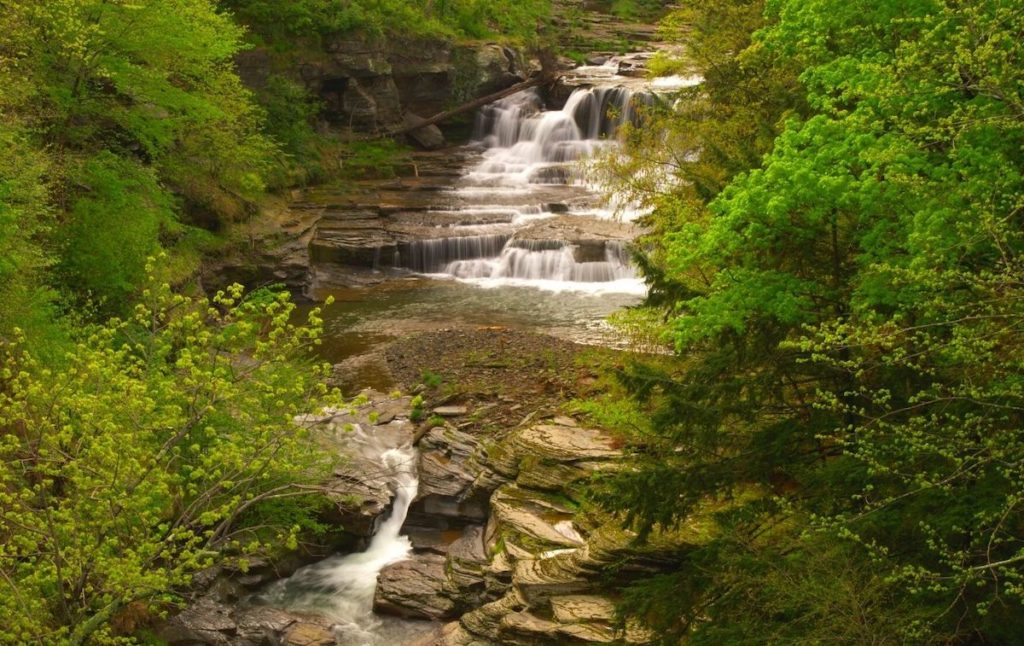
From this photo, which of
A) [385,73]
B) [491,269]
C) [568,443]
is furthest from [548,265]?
[568,443]

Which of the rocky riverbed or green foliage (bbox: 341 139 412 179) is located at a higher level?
green foliage (bbox: 341 139 412 179)

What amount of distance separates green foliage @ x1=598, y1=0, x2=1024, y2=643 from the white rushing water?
5.78m

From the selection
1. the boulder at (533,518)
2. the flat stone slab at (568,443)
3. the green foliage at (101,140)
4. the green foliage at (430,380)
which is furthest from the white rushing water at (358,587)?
the green foliage at (101,140)

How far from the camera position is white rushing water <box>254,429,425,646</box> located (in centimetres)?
1574

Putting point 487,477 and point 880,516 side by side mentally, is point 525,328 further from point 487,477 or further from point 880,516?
point 880,516

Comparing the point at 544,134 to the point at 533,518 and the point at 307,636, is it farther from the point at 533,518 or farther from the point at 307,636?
the point at 307,636

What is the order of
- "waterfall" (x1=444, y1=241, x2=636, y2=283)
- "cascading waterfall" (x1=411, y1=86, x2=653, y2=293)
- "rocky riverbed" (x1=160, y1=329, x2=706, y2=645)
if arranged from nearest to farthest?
"rocky riverbed" (x1=160, y1=329, x2=706, y2=645) → "waterfall" (x1=444, y1=241, x2=636, y2=283) → "cascading waterfall" (x1=411, y1=86, x2=653, y2=293)

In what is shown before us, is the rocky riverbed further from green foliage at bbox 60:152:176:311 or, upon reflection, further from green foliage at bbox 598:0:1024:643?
green foliage at bbox 60:152:176:311

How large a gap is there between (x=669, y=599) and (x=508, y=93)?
128 feet

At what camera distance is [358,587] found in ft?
55.4

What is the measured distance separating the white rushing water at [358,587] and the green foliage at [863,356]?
5.78m

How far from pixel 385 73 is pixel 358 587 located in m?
31.9

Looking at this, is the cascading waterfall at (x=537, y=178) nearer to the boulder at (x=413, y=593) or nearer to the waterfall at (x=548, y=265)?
the waterfall at (x=548, y=265)

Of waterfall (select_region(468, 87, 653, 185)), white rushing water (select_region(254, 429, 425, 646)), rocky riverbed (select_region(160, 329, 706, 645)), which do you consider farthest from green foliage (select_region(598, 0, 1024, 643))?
waterfall (select_region(468, 87, 653, 185))
